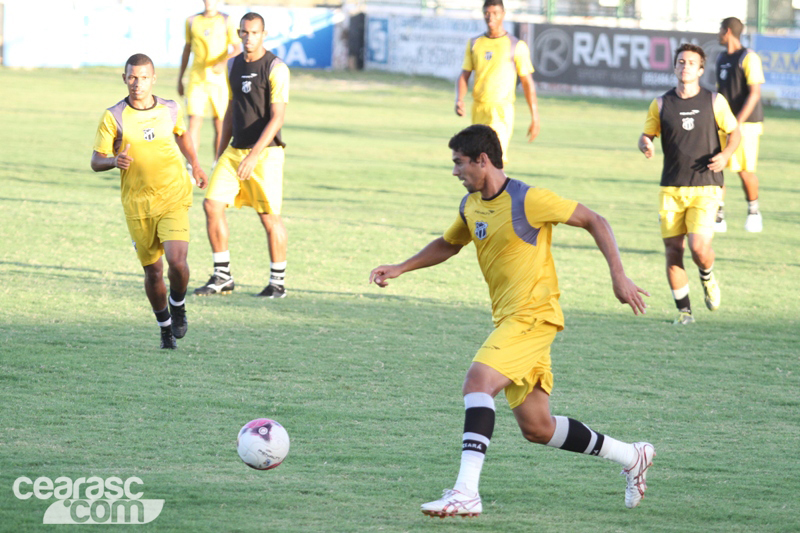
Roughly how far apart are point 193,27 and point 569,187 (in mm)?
5889

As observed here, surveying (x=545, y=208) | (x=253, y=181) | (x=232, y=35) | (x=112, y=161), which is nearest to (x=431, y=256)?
(x=545, y=208)

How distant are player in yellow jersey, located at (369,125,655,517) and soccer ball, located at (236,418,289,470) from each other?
0.88 m

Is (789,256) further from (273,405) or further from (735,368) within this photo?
(273,405)

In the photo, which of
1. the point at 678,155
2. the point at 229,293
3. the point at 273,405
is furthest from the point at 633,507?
the point at 229,293

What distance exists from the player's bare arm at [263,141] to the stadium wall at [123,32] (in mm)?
26252

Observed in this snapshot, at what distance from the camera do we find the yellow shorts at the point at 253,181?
Answer: 8.91m

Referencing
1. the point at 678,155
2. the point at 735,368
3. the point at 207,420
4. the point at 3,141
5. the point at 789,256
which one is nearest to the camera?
the point at 207,420

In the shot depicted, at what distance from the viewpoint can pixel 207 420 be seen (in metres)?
5.70

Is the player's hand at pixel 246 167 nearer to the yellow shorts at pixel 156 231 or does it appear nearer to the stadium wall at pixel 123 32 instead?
the yellow shorts at pixel 156 231

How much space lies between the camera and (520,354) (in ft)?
14.9

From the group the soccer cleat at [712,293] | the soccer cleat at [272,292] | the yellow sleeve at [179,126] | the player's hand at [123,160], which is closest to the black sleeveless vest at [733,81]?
the soccer cleat at [712,293]

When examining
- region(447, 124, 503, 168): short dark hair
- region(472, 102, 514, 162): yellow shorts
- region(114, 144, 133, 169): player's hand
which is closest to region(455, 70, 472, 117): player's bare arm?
region(472, 102, 514, 162): yellow shorts

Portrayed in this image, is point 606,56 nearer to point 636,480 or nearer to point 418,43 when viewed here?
point 418,43

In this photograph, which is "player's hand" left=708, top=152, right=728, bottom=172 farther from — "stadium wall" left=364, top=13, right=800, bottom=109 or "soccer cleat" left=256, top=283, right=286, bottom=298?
"stadium wall" left=364, top=13, right=800, bottom=109
